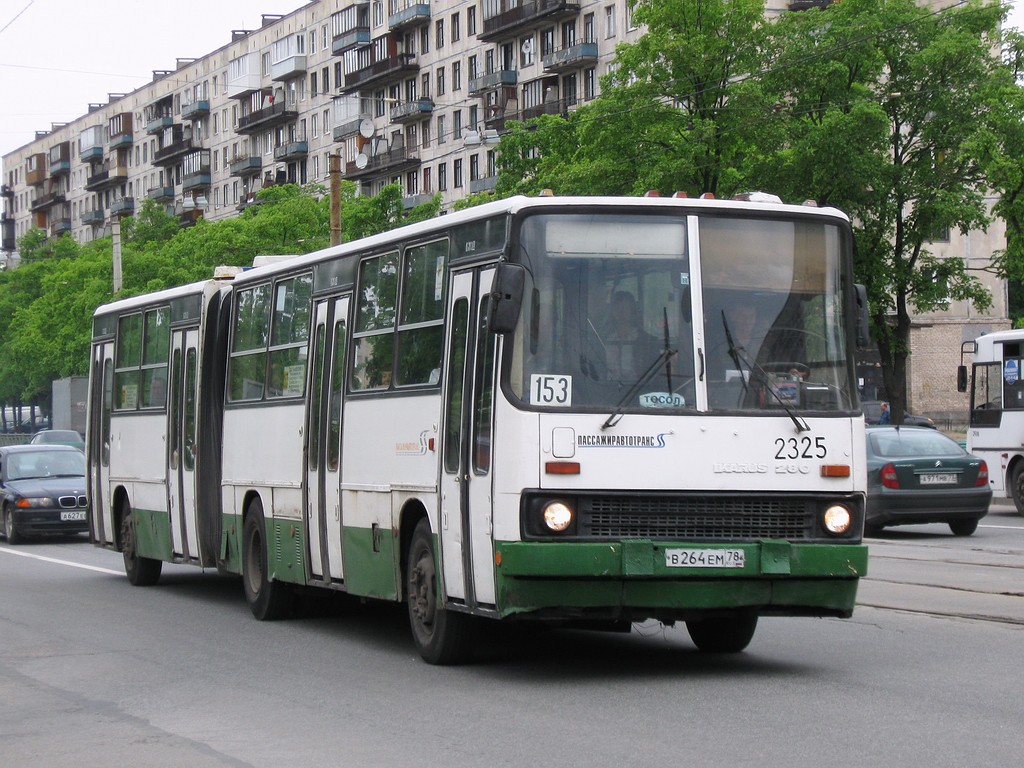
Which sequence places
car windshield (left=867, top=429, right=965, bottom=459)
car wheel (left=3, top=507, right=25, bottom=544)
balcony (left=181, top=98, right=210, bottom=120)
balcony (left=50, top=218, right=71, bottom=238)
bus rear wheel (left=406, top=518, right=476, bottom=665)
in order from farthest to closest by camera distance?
balcony (left=50, top=218, right=71, bottom=238)
balcony (left=181, top=98, right=210, bottom=120)
car wheel (left=3, top=507, right=25, bottom=544)
car windshield (left=867, top=429, right=965, bottom=459)
bus rear wheel (left=406, top=518, right=476, bottom=665)

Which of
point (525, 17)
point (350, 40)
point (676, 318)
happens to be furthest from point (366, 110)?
point (676, 318)

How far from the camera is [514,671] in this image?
419 inches

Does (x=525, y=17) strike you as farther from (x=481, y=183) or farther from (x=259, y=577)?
(x=259, y=577)

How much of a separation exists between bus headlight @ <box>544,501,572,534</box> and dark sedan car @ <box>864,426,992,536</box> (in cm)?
1399

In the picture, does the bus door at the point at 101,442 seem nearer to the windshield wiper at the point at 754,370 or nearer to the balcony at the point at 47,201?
the windshield wiper at the point at 754,370

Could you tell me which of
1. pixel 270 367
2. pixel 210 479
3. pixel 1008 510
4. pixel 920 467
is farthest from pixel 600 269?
pixel 1008 510

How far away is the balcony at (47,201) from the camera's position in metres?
146

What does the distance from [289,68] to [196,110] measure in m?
14.7

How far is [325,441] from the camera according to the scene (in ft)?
42.7

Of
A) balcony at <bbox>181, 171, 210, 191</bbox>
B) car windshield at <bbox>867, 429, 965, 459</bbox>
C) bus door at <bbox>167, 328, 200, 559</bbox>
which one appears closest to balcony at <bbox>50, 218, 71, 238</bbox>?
balcony at <bbox>181, 171, 210, 191</bbox>

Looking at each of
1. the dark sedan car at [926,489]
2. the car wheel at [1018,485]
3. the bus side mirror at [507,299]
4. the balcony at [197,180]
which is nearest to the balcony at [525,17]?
the balcony at [197,180]

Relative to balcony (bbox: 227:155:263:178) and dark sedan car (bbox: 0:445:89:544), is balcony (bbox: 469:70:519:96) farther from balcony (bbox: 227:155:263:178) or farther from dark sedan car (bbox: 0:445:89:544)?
dark sedan car (bbox: 0:445:89:544)

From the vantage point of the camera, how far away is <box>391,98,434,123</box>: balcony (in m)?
89.4

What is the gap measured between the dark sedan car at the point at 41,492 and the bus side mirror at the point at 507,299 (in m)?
18.5
